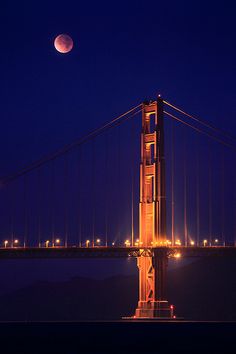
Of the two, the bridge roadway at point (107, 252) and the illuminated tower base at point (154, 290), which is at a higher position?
the bridge roadway at point (107, 252)

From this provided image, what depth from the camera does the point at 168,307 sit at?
271ft

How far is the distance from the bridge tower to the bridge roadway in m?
0.54

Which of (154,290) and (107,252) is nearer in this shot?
(154,290)

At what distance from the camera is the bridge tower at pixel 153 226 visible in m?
82.9

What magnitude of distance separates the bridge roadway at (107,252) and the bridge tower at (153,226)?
0.54 metres

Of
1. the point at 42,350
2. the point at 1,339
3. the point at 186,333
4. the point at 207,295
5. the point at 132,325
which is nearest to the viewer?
the point at 42,350

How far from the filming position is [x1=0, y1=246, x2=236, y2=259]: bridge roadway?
3282 inches

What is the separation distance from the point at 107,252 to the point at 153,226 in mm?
3664

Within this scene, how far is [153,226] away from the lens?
3312 inches

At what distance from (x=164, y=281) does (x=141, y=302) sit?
2.21 m

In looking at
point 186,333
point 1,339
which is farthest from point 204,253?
point 1,339

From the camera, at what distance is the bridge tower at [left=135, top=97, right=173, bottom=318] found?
82.9 meters

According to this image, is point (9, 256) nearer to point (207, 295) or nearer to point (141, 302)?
point (141, 302)

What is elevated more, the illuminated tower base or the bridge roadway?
the bridge roadway
